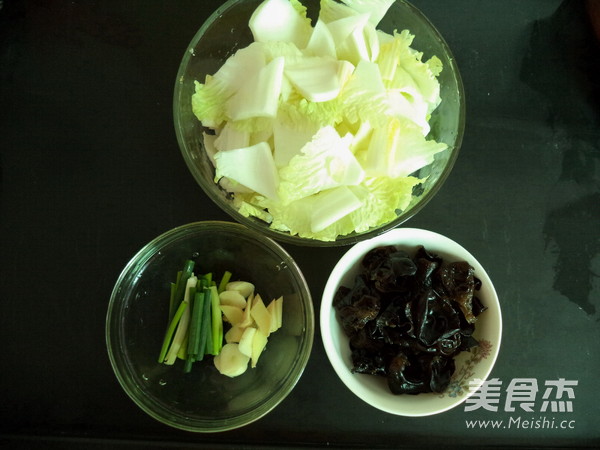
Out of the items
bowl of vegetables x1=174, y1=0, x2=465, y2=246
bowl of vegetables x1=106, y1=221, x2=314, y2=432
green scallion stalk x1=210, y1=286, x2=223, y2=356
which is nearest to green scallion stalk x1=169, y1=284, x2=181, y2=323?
bowl of vegetables x1=106, y1=221, x2=314, y2=432

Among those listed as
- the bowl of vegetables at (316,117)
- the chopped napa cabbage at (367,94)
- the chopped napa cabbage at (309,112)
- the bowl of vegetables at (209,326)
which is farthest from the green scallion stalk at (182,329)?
the chopped napa cabbage at (367,94)

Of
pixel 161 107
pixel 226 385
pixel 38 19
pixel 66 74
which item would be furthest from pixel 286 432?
pixel 38 19

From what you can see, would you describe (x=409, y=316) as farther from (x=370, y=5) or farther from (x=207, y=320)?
(x=370, y=5)

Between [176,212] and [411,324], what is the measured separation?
2.17 ft

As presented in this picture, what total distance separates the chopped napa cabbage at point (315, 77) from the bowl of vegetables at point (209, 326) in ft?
1.35

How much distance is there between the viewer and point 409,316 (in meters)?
1.18

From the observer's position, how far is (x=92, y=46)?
1.38m

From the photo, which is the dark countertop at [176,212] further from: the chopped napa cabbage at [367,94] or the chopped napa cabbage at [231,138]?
the chopped napa cabbage at [367,94]

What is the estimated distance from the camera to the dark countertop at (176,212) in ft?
4.32

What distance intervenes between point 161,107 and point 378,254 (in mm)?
693

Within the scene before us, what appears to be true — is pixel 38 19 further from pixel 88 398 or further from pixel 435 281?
pixel 435 281

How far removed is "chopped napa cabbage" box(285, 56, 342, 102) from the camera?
39.9 inches

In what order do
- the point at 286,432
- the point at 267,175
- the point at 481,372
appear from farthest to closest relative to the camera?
the point at 286,432 → the point at 481,372 → the point at 267,175

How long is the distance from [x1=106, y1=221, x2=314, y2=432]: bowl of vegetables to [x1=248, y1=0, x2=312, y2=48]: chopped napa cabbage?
1.51 ft
